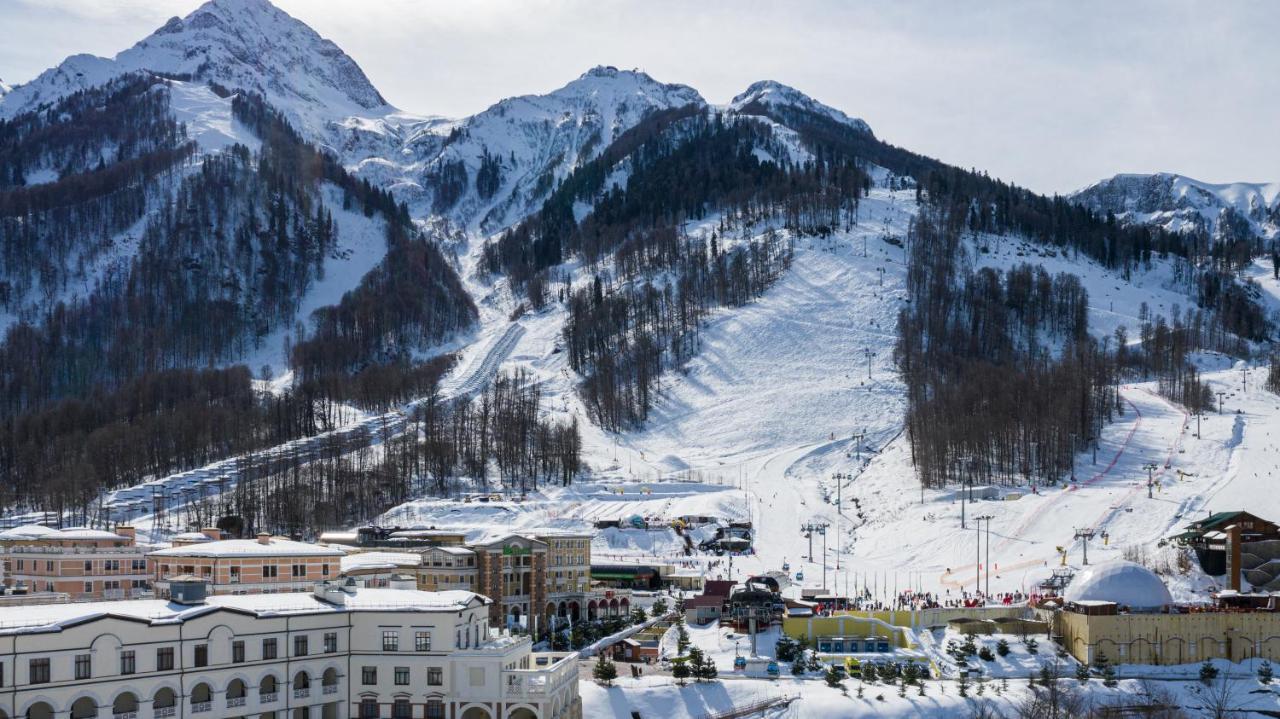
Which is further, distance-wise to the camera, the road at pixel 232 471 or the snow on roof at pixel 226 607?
the road at pixel 232 471

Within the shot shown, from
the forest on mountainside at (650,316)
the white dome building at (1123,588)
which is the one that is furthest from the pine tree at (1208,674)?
the forest on mountainside at (650,316)

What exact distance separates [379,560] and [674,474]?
5011 centimetres

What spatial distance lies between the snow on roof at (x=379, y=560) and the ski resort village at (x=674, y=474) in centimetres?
67

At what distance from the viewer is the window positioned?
41.1m

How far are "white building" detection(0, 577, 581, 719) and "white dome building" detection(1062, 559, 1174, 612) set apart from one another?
79.5 feet

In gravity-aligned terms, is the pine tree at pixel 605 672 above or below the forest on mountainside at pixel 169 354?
below

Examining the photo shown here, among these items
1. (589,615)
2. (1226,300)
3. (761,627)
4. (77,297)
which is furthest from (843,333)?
(77,297)

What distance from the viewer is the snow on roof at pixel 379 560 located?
67.8m

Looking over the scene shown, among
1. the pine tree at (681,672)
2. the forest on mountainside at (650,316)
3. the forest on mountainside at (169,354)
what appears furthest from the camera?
the forest on mountainside at (650,316)

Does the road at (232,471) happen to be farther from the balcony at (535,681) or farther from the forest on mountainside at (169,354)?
the balcony at (535,681)

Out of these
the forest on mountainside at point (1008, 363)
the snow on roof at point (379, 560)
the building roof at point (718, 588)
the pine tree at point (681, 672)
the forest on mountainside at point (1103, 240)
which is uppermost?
the forest on mountainside at point (1103, 240)

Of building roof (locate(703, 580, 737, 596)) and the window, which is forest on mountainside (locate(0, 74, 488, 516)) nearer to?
building roof (locate(703, 580, 737, 596))

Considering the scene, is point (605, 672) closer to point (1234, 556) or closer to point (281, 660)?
point (281, 660)

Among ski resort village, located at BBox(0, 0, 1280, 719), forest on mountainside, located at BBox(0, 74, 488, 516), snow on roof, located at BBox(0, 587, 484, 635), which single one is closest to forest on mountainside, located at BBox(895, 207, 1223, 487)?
ski resort village, located at BBox(0, 0, 1280, 719)
